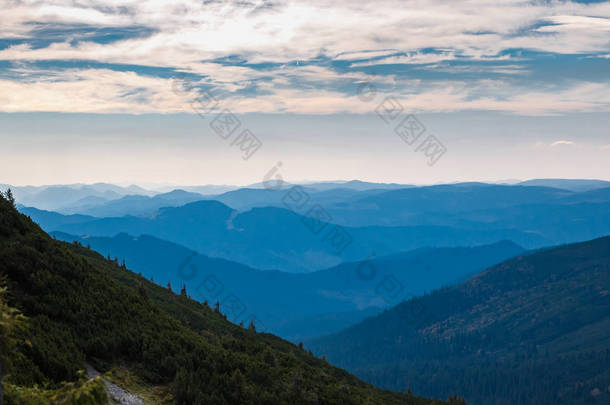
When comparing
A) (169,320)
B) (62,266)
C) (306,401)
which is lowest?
(306,401)

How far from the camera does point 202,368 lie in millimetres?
30250

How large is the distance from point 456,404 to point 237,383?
224ft

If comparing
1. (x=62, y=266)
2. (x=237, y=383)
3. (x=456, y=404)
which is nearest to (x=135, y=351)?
(x=237, y=383)

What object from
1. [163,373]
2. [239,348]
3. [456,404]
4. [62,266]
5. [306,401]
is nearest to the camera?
[163,373]

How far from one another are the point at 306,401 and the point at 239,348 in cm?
1407

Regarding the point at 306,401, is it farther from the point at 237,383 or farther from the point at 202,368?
the point at 202,368

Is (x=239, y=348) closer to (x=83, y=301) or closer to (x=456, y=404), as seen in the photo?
(x=83, y=301)

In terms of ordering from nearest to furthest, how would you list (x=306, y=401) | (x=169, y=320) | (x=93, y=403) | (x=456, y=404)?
1. (x=93, y=403)
2. (x=306, y=401)
3. (x=169, y=320)
4. (x=456, y=404)

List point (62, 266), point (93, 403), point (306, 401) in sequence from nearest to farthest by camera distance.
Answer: point (93, 403), point (306, 401), point (62, 266)

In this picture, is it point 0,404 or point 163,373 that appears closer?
point 0,404

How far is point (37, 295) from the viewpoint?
30.5 m

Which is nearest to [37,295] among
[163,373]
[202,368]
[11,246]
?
[11,246]

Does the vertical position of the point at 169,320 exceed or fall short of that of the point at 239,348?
it exceeds it

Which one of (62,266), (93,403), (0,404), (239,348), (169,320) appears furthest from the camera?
(239,348)
